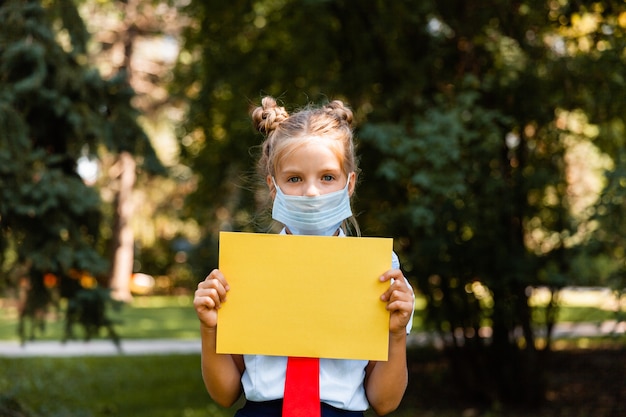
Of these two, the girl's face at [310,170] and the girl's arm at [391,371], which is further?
the girl's face at [310,170]

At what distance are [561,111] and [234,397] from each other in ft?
17.9

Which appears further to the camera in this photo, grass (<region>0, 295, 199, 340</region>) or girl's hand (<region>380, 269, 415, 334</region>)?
grass (<region>0, 295, 199, 340</region>)

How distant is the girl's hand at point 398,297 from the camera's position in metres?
2.11

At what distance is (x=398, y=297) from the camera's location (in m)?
2.11

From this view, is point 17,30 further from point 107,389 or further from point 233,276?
point 107,389

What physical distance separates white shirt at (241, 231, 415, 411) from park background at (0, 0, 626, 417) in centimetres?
174

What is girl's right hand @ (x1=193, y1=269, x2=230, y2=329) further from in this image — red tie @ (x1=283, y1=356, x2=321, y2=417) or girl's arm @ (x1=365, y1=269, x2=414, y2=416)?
girl's arm @ (x1=365, y1=269, x2=414, y2=416)

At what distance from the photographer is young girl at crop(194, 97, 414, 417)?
215 centimetres

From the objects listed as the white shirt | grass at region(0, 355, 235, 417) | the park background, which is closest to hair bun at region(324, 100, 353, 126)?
the white shirt

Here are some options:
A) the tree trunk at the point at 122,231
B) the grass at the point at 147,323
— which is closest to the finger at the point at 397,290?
the grass at the point at 147,323

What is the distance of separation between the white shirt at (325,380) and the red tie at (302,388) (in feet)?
0.11

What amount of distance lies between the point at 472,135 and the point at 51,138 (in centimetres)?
291

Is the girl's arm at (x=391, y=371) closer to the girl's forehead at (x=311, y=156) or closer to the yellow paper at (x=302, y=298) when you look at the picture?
the yellow paper at (x=302, y=298)

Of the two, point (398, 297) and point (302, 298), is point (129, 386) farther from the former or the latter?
point (398, 297)
